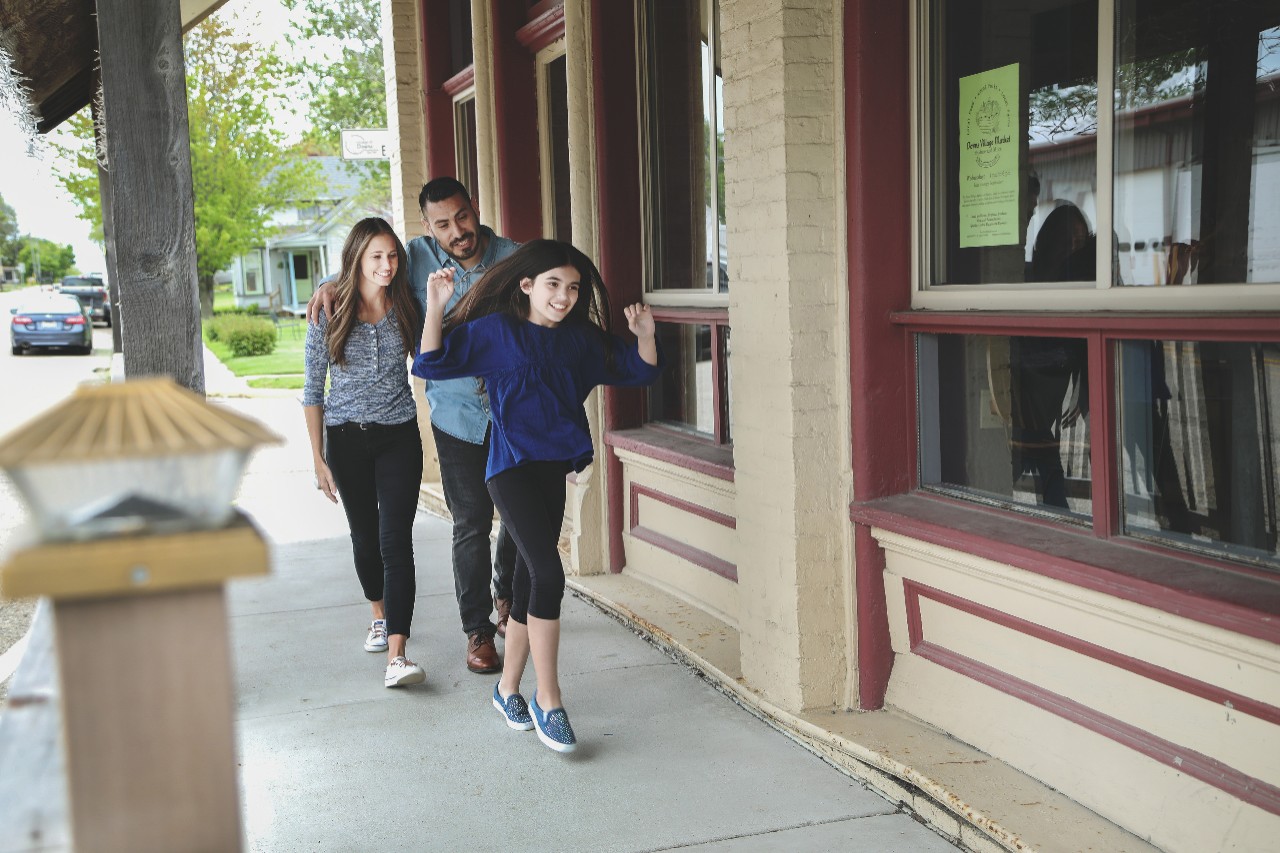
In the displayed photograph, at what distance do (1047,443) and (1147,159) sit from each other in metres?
0.88

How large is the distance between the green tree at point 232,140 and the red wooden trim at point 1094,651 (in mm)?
31685

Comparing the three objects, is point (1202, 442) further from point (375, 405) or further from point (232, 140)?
point (232, 140)

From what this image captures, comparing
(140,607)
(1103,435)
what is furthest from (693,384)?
(140,607)

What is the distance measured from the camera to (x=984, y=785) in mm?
3562

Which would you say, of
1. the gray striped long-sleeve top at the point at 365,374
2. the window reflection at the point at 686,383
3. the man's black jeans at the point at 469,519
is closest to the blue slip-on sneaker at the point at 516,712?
the man's black jeans at the point at 469,519

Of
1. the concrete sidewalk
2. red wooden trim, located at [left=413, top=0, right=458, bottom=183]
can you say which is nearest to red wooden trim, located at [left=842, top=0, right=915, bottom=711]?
the concrete sidewalk

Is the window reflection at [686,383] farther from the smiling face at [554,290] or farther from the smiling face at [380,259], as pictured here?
the smiling face at [554,290]

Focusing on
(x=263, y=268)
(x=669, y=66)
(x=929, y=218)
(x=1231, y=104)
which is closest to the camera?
(x=1231, y=104)

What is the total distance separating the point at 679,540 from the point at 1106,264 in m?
2.94

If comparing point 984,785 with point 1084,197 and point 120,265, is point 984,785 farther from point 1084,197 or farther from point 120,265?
point 120,265

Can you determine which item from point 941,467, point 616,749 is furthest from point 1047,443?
point 616,749

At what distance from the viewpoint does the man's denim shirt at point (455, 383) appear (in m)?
4.95

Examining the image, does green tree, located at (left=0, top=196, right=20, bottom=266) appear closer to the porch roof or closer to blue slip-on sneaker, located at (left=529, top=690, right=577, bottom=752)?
the porch roof

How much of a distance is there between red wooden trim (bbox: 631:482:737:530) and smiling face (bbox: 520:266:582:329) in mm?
1307
